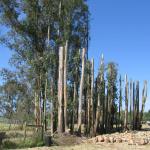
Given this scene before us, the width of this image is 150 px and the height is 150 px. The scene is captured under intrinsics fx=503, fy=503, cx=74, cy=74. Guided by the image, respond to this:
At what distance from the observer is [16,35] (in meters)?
35.2

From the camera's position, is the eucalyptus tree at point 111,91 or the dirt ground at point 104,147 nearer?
the dirt ground at point 104,147

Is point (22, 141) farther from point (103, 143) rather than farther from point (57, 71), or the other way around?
point (57, 71)

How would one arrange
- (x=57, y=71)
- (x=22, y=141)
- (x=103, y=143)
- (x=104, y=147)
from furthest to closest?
1. (x=57, y=71)
2. (x=103, y=143)
3. (x=104, y=147)
4. (x=22, y=141)

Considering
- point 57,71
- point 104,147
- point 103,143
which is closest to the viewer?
point 104,147

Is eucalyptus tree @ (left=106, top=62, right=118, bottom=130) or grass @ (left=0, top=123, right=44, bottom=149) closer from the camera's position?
grass @ (left=0, top=123, right=44, bottom=149)

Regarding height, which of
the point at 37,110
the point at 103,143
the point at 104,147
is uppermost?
the point at 37,110

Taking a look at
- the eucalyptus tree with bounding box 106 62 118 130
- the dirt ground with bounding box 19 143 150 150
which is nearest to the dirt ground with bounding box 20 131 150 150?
the dirt ground with bounding box 19 143 150 150

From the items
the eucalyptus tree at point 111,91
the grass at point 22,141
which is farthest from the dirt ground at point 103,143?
the eucalyptus tree at point 111,91

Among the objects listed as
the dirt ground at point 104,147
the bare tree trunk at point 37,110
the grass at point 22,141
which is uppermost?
the bare tree trunk at point 37,110

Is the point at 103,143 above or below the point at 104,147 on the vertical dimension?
above

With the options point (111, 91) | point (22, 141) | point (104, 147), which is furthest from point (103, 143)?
point (111, 91)

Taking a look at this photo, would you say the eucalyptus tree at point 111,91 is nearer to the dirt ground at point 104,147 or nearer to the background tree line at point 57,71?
the background tree line at point 57,71

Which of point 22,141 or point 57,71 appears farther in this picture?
point 57,71

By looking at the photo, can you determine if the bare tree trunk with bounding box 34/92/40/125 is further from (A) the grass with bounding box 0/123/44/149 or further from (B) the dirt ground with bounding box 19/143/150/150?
(B) the dirt ground with bounding box 19/143/150/150
